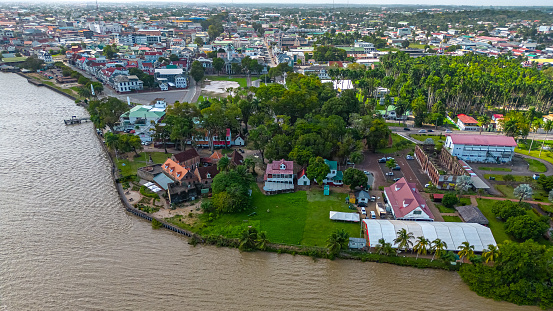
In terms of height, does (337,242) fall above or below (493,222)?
above

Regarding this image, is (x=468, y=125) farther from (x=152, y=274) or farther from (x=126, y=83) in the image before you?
(x=126, y=83)

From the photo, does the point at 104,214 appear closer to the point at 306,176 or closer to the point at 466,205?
the point at 306,176

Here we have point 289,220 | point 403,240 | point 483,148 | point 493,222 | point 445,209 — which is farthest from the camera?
point 483,148

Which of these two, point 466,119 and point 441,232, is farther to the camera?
point 466,119

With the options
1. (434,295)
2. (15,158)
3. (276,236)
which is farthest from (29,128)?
(434,295)

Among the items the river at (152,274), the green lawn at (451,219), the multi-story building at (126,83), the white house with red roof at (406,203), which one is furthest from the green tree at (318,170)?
the multi-story building at (126,83)

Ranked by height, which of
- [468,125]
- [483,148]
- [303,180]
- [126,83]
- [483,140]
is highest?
[126,83]

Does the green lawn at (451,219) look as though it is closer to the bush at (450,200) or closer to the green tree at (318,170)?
the bush at (450,200)

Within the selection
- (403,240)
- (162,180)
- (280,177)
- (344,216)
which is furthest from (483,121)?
(162,180)
